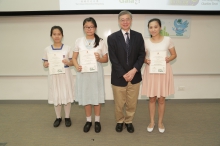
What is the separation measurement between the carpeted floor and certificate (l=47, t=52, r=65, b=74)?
95 cm

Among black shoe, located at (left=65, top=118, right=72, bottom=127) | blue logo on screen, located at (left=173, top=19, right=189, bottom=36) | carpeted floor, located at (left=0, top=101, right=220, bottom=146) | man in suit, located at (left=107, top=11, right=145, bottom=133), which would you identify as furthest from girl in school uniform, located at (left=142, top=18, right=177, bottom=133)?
black shoe, located at (left=65, top=118, right=72, bottom=127)

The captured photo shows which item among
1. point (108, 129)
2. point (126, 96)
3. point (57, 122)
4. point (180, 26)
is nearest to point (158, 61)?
point (126, 96)

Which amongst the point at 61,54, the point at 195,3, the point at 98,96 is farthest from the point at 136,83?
the point at 195,3

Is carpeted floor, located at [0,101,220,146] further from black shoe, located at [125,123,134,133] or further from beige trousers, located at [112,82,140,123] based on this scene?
beige trousers, located at [112,82,140,123]

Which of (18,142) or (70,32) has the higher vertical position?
(70,32)

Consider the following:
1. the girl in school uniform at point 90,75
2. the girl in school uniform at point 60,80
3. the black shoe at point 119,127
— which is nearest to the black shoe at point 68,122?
the girl in school uniform at point 60,80

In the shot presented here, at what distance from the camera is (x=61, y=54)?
2.39m

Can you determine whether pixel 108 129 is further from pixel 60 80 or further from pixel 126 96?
pixel 60 80

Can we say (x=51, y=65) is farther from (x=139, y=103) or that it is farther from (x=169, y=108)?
(x=169, y=108)

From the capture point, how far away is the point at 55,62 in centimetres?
238

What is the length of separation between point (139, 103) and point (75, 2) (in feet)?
7.68

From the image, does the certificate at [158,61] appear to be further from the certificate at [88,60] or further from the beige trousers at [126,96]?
the certificate at [88,60]

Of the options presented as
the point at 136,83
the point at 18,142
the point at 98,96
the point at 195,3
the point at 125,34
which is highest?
the point at 195,3

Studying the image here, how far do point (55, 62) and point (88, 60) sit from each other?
50 cm
